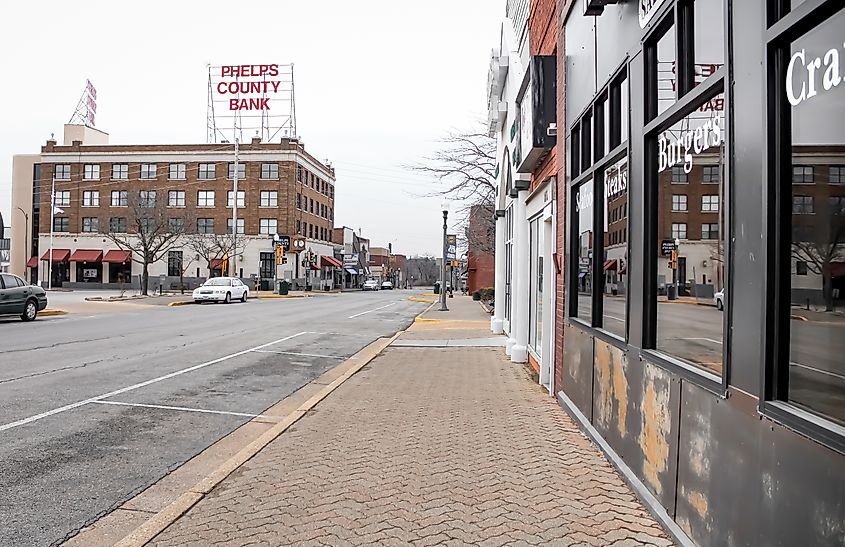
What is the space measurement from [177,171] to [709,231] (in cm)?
7386

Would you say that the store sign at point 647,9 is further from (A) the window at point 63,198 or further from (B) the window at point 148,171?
(A) the window at point 63,198

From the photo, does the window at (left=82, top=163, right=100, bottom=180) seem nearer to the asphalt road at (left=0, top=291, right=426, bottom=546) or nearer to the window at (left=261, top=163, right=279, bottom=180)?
the window at (left=261, top=163, right=279, bottom=180)

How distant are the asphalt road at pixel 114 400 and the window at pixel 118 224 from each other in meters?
55.0

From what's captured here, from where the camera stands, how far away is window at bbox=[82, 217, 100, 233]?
7375cm

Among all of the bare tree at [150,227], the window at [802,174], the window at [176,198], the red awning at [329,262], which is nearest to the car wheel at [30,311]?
the bare tree at [150,227]

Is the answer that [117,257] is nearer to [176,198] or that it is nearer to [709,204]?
[176,198]

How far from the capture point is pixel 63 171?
244ft

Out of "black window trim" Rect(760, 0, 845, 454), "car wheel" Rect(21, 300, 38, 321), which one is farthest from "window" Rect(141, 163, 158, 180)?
"black window trim" Rect(760, 0, 845, 454)

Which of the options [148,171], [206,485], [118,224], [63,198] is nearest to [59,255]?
[63,198]

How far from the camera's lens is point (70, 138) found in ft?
248

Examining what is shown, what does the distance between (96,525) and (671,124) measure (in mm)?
4425

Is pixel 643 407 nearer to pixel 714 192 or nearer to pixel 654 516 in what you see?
pixel 654 516

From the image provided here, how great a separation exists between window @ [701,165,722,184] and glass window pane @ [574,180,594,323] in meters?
2.92

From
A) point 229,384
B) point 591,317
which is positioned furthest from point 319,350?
point 591,317
